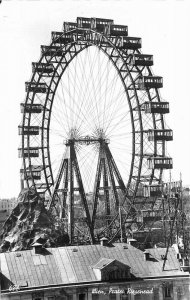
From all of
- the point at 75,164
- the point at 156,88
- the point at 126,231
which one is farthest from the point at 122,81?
the point at 126,231

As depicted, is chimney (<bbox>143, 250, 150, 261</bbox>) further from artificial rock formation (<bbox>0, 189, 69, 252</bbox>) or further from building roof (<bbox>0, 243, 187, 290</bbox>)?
artificial rock formation (<bbox>0, 189, 69, 252</bbox>)

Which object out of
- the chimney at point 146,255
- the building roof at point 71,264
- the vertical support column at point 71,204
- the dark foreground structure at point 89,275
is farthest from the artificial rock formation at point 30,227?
the chimney at point 146,255

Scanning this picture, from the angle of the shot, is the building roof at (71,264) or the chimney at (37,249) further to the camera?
the chimney at (37,249)

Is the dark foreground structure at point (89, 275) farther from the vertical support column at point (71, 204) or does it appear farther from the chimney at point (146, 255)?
the vertical support column at point (71, 204)

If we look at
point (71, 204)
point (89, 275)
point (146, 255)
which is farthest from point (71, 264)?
point (71, 204)

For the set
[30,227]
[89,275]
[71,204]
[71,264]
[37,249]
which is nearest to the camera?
[89,275]

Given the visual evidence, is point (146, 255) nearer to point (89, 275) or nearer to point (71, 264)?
point (89, 275)
